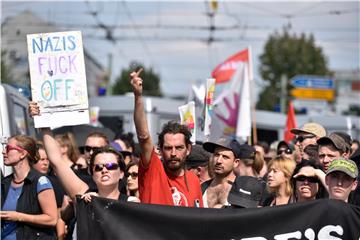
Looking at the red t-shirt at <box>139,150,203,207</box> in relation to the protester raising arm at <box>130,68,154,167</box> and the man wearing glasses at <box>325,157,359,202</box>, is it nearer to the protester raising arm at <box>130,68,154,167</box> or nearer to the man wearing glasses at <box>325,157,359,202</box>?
the protester raising arm at <box>130,68,154,167</box>

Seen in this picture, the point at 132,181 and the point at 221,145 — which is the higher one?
the point at 221,145

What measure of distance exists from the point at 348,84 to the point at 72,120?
126 metres

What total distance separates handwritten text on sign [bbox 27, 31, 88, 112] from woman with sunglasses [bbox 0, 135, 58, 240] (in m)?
0.77

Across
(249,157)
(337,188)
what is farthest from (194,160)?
(337,188)

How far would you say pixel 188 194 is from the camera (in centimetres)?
635

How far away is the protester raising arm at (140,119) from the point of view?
19.6ft

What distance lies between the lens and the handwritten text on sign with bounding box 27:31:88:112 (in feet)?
21.5

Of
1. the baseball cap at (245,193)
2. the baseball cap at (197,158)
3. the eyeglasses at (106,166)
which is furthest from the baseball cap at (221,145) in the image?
the eyeglasses at (106,166)

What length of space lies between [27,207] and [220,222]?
1786 millimetres

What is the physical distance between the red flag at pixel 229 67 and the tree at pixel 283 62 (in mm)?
41529

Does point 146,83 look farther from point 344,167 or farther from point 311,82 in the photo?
point 344,167

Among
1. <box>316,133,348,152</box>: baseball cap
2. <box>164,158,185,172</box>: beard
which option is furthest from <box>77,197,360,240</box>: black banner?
<box>316,133,348,152</box>: baseball cap

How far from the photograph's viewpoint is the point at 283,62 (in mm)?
58500

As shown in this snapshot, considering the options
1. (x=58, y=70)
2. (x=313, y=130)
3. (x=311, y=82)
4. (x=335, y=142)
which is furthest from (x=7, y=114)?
(x=311, y=82)
